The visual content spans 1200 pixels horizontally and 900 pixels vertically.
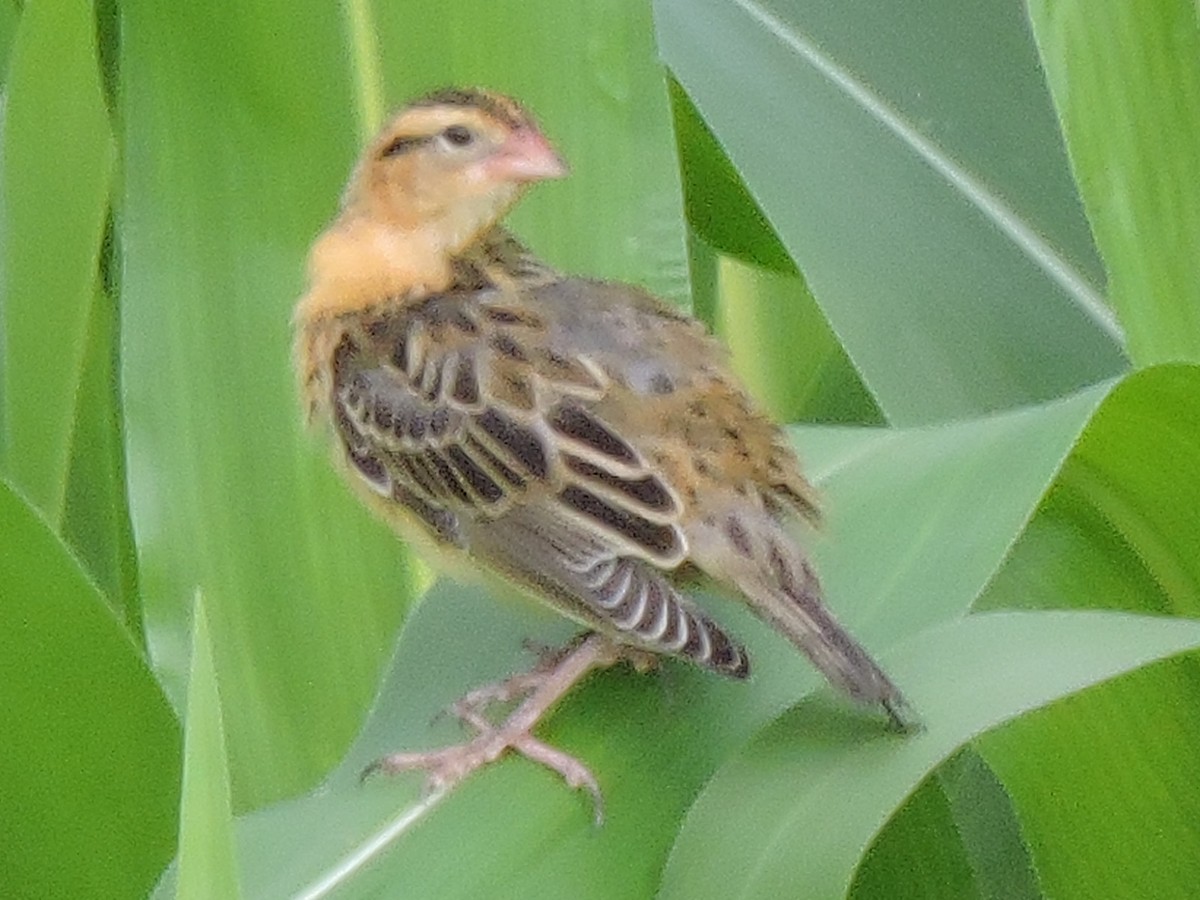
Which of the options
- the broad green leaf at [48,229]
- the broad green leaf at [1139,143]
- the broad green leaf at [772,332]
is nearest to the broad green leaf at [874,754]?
the broad green leaf at [1139,143]

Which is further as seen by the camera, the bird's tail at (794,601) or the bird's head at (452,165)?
the bird's head at (452,165)

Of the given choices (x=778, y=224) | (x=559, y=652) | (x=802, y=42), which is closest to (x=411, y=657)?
(x=559, y=652)

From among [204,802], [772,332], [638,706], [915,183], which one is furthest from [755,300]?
[204,802]

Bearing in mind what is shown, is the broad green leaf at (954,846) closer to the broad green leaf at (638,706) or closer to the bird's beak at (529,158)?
the broad green leaf at (638,706)

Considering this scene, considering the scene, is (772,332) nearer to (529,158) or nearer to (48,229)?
(529,158)

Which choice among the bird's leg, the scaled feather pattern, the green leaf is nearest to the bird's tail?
the scaled feather pattern

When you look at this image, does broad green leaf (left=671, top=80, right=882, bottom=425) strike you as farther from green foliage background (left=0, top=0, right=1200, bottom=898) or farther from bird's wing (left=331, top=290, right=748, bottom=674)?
bird's wing (left=331, top=290, right=748, bottom=674)
